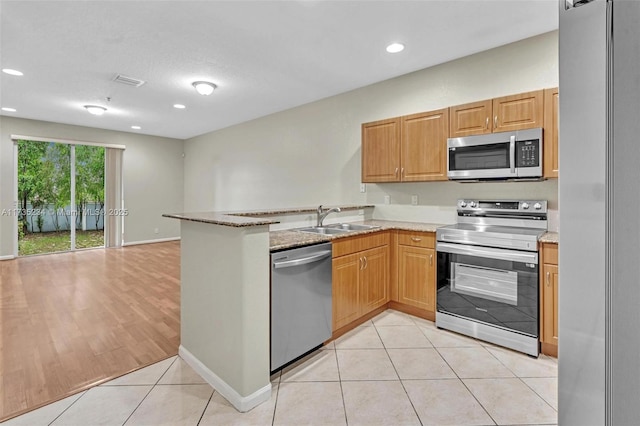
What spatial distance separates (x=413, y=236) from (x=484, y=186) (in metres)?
0.89

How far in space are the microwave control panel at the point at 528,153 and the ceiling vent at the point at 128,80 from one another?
437 centimetres

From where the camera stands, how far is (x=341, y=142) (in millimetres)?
4566

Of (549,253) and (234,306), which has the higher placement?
(549,253)

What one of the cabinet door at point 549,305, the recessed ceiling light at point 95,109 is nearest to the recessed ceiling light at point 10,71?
the recessed ceiling light at point 95,109

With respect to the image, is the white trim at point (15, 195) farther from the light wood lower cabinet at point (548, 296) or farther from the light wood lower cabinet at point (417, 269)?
the light wood lower cabinet at point (548, 296)

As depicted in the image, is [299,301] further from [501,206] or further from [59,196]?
[59,196]

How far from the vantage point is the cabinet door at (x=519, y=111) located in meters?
2.60

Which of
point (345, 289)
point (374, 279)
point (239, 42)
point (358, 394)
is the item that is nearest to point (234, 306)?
point (358, 394)

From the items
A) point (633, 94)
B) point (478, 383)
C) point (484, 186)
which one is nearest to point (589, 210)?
point (633, 94)

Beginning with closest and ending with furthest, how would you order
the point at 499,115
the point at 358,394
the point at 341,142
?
the point at 358,394 → the point at 499,115 → the point at 341,142

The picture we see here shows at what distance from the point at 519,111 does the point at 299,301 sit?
2.40 m

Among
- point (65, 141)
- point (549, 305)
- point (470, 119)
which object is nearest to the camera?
point (549, 305)

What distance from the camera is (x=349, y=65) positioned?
3.61 meters

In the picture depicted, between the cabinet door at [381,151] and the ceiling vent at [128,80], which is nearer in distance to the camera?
the cabinet door at [381,151]
